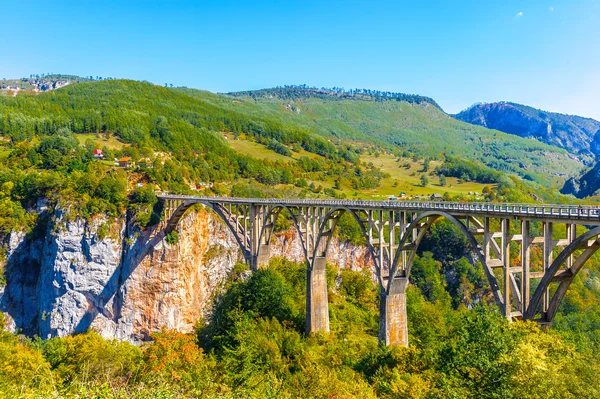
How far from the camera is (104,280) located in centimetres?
6750

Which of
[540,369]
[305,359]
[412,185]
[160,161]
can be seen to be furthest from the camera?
[412,185]

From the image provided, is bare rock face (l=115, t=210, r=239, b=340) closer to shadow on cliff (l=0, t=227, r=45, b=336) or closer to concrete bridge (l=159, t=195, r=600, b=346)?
concrete bridge (l=159, t=195, r=600, b=346)

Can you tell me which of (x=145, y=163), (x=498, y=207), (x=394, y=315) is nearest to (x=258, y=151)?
(x=145, y=163)

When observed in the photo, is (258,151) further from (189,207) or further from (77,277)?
(77,277)

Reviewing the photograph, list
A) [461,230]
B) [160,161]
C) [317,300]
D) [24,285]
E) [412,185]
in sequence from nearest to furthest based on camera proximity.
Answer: [461,230] < [317,300] < [24,285] < [160,161] < [412,185]

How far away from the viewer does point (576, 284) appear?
84.4 meters

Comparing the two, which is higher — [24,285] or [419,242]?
[419,242]

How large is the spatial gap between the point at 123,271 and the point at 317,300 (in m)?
38.6

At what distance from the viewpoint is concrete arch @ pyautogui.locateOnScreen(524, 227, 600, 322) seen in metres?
18.0

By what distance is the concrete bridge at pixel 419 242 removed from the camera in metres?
19.4

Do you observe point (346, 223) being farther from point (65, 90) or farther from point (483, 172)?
point (65, 90)

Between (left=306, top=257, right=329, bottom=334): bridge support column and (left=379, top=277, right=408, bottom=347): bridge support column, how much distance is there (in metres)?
10.0

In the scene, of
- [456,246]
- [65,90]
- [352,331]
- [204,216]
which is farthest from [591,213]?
[65,90]

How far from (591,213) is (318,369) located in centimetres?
1793
